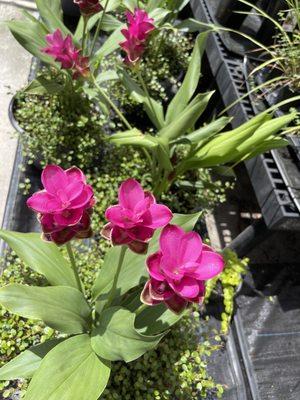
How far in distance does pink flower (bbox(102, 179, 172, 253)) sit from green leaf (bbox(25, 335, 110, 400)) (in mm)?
280

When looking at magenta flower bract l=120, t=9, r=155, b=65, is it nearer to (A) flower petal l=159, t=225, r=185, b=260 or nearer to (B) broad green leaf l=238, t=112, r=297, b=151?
(B) broad green leaf l=238, t=112, r=297, b=151

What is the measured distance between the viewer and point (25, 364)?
2.73 feet

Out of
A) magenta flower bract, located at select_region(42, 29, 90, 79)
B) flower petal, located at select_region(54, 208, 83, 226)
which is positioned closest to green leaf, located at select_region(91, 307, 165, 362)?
flower petal, located at select_region(54, 208, 83, 226)

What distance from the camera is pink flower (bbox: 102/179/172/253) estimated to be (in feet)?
1.98

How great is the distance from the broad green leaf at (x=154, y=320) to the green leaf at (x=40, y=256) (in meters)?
0.18

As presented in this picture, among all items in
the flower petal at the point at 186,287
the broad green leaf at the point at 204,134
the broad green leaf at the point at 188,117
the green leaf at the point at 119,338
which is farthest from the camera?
the broad green leaf at the point at 204,134

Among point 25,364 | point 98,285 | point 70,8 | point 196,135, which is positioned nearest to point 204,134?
point 196,135

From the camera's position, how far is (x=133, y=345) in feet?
2.30

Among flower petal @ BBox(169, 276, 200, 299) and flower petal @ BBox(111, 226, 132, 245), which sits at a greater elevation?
flower petal @ BBox(111, 226, 132, 245)

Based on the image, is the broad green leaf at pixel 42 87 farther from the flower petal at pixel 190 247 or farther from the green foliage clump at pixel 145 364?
the flower petal at pixel 190 247

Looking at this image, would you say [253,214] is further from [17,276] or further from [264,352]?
[17,276]

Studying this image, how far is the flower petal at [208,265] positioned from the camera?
1.97 ft

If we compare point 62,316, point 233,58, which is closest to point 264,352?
point 62,316

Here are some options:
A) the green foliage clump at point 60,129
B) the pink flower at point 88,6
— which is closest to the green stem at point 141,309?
the green foliage clump at point 60,129
